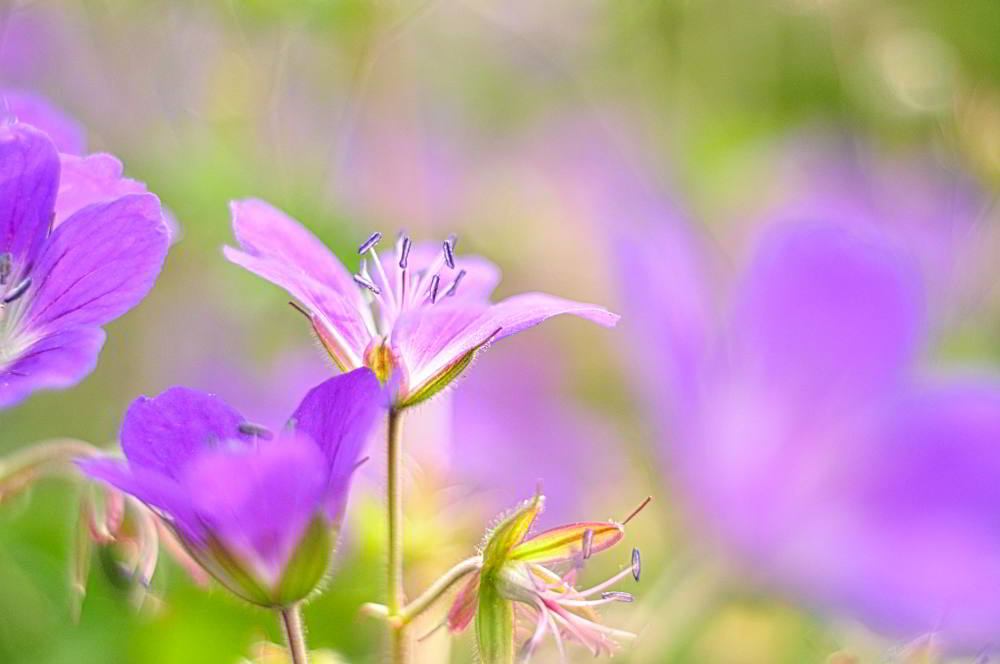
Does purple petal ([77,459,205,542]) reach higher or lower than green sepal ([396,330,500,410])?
lower

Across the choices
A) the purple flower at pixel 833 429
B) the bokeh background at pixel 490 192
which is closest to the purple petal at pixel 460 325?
the bokeh background at pixel 490 192

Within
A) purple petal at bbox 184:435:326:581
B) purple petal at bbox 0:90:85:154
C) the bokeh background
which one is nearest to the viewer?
purple petal at bbox 184:435:326:581

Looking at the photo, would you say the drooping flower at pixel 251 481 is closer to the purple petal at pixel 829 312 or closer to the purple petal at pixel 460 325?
the purple petal at pixel 460 325

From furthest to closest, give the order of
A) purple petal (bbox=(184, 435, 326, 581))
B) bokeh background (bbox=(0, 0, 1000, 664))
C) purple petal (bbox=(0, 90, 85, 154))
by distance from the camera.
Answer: bokeh background (bbox=(0, 0, 1000, 664)) → purple petal (bbox=(0, 90, 85, 154)) → purple petal (bbox=(184, 435, 326, 581))

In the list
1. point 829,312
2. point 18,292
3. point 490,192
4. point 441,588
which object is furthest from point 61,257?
point 490,192

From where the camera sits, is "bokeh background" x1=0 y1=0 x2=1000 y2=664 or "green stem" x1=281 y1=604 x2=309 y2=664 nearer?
A: "green stem" x1=281 y1=604 x2=309 y2=664

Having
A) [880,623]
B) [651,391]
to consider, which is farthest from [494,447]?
[880,623]

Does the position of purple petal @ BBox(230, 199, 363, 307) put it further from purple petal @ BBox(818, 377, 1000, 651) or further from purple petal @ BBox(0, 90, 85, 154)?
purple petal @ BBox(818, 377, 1000, 651)

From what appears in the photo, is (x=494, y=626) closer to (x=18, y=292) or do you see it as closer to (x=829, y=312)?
(x=18, y=292)

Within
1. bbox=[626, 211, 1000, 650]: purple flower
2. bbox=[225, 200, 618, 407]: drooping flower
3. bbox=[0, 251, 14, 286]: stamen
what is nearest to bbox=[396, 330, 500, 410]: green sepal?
bbox=[225, 200, 618, 407]: drooping flower
